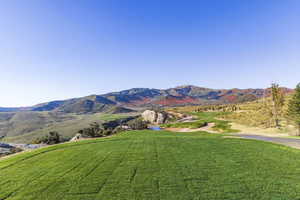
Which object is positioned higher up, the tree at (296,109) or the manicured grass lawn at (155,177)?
the tree at (296,109)

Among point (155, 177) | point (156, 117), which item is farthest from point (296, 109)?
point (156, 117)

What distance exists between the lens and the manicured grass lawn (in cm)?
433

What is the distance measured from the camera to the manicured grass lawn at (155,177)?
4.33 meters

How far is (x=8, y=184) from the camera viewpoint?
17.3ft

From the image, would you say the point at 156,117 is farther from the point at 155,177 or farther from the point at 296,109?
the point at 155,177

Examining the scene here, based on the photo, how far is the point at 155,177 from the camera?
5.38 meters

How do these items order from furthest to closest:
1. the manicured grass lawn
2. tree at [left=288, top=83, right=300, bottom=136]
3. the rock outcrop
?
the rock outcrop < tree at [left=288, top=83, right=300, bottom=136] < the manicured grass lawn

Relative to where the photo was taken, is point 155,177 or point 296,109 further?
point 296,109

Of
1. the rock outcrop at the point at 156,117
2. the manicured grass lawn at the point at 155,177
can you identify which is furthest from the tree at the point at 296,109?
the rock outcrop at the point at 156,117

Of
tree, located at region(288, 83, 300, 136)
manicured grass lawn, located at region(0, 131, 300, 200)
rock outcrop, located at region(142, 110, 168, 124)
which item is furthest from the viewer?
rock outcrop, located at region(142, 110, 168, 124)

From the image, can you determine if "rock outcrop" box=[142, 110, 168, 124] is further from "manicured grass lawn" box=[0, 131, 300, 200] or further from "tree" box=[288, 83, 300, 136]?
"manicured grass lawn" box=[0, 131, 300, 200]

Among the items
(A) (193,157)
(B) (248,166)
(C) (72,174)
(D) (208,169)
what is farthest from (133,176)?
(B) (248,166)

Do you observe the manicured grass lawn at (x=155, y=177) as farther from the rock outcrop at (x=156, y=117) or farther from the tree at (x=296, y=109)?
the rock outcrop at (x=156, y=117)

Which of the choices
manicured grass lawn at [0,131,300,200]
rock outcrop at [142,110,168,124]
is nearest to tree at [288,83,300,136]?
manicured grass lawn at [0,131,300,200]
